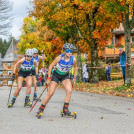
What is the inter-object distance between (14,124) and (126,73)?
10086mm

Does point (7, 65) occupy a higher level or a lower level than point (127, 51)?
higher

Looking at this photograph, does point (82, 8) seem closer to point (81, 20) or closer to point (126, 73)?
point (81, 20)

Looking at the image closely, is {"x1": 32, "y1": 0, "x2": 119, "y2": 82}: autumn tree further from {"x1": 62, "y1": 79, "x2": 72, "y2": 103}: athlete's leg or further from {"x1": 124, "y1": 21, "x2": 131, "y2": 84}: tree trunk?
{"x1": 62, "y1": 79, "x2": 72, "y2": 103}: athlete's leg

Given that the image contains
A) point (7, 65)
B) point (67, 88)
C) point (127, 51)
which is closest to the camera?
point (67, 88)

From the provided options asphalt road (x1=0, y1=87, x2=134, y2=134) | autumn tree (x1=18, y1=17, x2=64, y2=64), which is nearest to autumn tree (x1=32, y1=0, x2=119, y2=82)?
asphalt road (x1=0, y1=87, x2=134, y2=134)

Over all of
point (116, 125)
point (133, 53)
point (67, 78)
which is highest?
point (133, 53)

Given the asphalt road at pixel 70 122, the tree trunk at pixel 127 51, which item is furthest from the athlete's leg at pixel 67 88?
the tree trunk at pixel 127 51

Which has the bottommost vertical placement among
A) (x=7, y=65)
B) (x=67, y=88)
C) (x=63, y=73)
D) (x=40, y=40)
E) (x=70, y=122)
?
(x=70, y=122)

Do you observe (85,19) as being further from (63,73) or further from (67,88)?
(67,88)

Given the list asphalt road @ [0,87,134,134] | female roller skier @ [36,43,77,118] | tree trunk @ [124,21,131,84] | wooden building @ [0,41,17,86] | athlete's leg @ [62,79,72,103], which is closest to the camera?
asphalt road @ [0,87,134,134]

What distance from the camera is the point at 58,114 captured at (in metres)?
8.20

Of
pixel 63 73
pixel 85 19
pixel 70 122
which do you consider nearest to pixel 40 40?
pixel 85 19

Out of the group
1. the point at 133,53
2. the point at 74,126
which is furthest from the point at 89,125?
the point at 133,53

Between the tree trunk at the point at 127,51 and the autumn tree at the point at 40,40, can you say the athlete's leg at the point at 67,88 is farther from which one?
the autumn tree at the point at 40,40
